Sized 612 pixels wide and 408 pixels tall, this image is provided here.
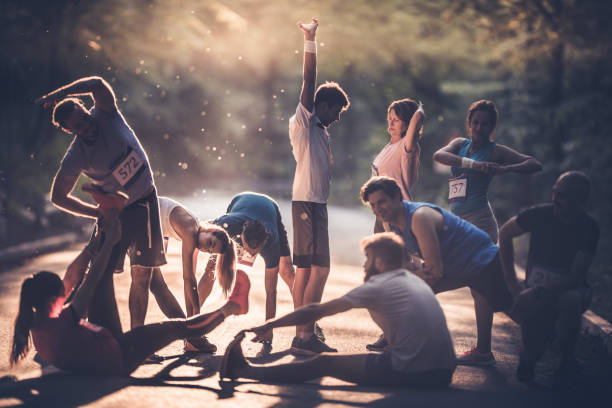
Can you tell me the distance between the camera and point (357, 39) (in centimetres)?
2006

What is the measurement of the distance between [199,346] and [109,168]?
1582mm

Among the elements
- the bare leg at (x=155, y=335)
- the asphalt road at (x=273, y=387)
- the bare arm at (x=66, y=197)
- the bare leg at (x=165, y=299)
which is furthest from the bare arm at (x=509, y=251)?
the bare arm at (x=66, y=197)

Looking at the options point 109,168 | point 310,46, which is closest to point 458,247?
point 310,46

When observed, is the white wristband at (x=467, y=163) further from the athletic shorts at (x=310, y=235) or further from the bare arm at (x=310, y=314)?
the bare arm at (x=310, y=314)

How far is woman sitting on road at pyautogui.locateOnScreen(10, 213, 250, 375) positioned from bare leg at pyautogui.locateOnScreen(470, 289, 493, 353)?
2.03 meters

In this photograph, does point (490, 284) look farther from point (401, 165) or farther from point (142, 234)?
point (142, 234)

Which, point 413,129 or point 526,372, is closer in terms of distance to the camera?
point 526,372

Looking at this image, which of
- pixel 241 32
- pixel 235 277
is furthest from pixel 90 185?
pixel 241 32

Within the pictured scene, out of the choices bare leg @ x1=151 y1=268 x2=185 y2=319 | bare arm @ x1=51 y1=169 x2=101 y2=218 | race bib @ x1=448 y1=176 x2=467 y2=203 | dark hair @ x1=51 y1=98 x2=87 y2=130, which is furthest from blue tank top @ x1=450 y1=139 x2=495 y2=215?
dark hair @ x1=51 y1=98 x2=87 y2=130

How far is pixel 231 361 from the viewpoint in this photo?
484 centimetres

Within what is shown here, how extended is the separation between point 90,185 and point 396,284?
2.05 meters

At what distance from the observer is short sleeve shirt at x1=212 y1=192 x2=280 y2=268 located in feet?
19.7

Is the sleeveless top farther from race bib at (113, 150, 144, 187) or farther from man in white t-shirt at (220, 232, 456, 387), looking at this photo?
man in white t-shirt at (220, 232, 456, 387)

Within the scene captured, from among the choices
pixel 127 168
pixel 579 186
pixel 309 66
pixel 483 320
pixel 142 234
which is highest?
pixel 309 66
